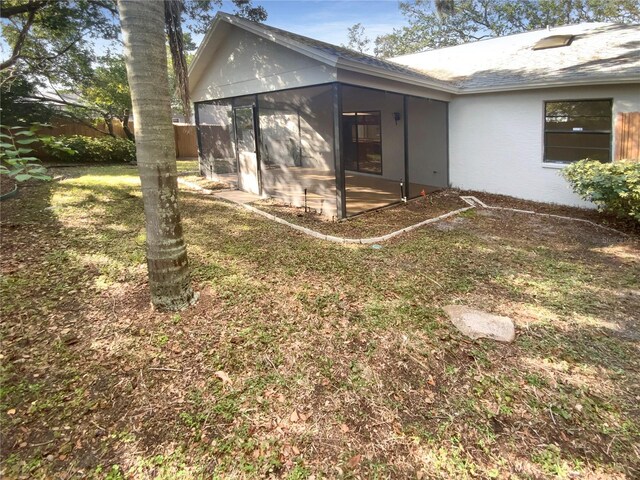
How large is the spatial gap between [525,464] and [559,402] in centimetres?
71

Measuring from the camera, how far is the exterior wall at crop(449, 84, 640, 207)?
330 inches

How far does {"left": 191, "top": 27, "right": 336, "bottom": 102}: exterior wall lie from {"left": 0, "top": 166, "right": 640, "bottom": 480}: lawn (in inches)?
156

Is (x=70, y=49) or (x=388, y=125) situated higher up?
(x=70, y=49)

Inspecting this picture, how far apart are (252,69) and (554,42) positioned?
27.4 feet

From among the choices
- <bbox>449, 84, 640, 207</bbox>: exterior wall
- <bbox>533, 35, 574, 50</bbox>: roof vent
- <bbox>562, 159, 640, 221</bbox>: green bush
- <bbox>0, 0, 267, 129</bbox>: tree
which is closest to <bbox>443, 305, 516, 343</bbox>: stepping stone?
<bbox>562, 159, 640, 221</bbox>: green bush

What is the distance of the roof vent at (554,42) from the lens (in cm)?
1031

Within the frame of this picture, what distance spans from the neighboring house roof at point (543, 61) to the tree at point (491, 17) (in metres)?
8.88

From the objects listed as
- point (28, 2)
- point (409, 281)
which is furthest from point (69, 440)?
point (28, 2)

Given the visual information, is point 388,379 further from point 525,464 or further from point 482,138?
point 482,138

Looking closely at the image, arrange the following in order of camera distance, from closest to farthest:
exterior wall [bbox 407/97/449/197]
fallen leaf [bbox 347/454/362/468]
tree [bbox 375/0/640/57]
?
fallen leaf [bbox 347/454/362/468] → exterior wall [bbox 407/97/449/197] → tree [bbox 375/0/640/57]

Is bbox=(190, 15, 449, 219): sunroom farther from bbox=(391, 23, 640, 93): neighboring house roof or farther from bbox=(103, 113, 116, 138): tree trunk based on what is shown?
bbox=(103, 113, 116, 138): tree trunk

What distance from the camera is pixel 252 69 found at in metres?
8.89

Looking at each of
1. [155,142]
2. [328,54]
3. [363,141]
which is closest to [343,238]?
[328,54]

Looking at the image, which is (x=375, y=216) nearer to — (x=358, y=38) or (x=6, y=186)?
(x=6, y=186)
